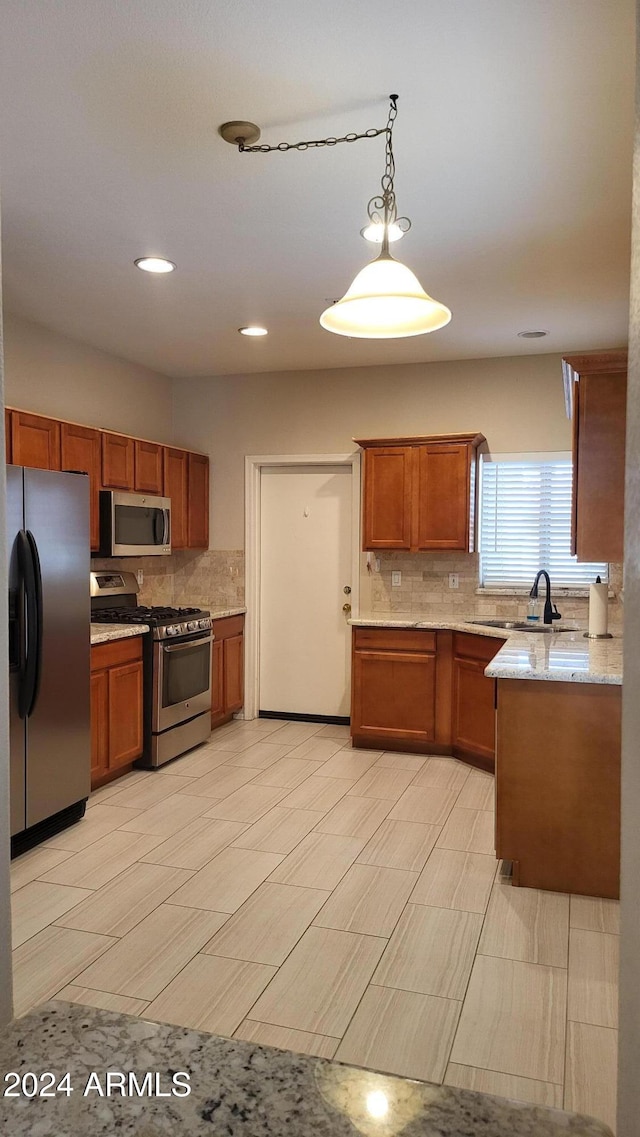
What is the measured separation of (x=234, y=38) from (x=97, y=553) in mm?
3459

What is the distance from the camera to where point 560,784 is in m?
3.31

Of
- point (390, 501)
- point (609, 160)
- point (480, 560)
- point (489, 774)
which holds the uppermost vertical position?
point (609, 160)

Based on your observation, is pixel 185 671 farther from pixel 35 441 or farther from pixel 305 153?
pixel 305 153

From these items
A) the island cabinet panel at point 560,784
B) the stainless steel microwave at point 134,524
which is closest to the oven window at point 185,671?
the stainless steel microwave at point 134,524

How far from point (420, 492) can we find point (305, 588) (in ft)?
4.27

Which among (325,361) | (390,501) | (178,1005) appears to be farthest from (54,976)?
(325,361)

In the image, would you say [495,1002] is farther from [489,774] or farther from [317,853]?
[489,774]

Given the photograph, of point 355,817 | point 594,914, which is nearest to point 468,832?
point 355,817

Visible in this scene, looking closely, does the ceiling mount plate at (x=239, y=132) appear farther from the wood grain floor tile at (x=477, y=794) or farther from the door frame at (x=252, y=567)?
the door frame at (x=252, y=567)

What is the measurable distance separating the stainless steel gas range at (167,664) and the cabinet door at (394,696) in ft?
3.49

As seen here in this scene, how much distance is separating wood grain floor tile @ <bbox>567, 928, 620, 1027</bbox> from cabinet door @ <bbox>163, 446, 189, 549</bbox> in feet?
13.2

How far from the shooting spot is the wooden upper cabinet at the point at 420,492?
5.46m

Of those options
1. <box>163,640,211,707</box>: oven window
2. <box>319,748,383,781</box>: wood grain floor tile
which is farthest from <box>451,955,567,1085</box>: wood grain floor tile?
<box>163,640,211,707</box>: oven window

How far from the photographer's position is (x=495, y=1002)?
246 centimetres
